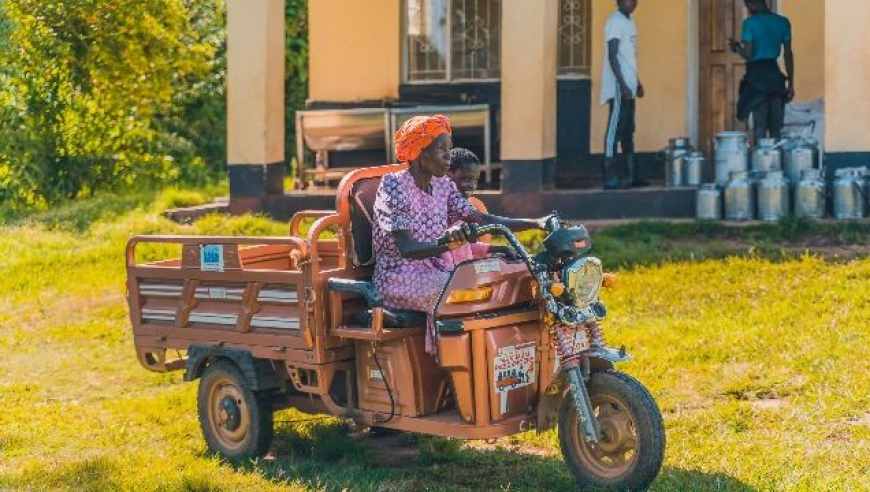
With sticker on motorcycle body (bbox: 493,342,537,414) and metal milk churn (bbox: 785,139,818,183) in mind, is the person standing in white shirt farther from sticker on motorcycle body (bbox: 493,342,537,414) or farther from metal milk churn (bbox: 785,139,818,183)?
sticker on motorcycle body (bbox: 493,342,537,414)

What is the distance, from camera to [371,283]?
727 cm

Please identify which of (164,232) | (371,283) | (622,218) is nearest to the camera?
(371,283)

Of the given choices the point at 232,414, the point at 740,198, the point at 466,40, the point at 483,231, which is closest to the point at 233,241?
the point at 232,414

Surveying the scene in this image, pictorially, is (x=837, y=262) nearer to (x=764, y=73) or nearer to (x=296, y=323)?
(x=764, y=73)

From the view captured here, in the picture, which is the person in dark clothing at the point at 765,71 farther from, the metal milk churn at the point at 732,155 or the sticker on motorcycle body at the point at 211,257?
the sticker on motorcycle body at the point at 211,257

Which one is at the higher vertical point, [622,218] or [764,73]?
[764,73]

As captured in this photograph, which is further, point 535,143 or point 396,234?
point 535,143

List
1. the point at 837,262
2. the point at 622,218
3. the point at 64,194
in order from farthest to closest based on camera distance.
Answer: the point at 64,194 → the point at 622,218 → the point at 837,262

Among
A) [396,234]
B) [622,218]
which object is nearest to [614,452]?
[396,234]

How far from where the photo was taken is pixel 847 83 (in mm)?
13086

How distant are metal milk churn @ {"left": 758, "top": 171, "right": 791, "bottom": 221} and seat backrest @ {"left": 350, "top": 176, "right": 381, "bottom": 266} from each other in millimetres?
6227

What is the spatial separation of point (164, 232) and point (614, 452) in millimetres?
9131

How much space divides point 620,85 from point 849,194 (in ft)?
8.03

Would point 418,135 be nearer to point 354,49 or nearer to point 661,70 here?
point 661,70
